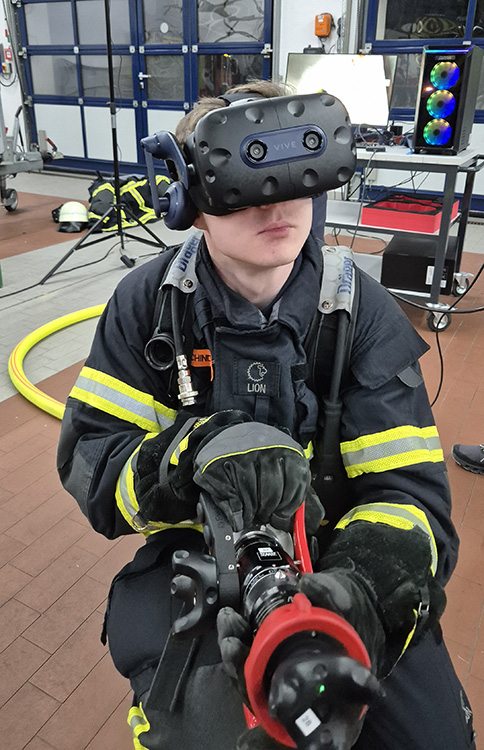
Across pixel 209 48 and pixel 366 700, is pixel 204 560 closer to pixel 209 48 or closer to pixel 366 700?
pixel 366 700

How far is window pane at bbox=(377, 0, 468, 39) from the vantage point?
6.04 m

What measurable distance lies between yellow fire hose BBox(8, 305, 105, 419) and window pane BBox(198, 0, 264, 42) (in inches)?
187

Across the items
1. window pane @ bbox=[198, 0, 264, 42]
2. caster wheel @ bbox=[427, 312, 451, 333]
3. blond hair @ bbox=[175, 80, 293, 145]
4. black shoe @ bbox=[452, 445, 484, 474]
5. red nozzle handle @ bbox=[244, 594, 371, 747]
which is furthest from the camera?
window pane @ bbox=[198, 0, 264, 42]

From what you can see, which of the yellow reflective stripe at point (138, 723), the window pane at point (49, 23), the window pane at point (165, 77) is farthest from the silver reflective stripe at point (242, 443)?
the window pane at point (49, 23)

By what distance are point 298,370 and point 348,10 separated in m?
6.42

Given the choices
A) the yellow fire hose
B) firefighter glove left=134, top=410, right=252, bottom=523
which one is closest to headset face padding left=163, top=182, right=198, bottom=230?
firefighter glove left=134, top=410, right=252, bottom=523

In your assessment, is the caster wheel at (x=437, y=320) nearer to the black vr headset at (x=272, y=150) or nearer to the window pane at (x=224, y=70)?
the black vr headset at (x=272, y=150)

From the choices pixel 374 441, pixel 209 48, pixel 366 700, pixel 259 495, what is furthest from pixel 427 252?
pixel 209 48

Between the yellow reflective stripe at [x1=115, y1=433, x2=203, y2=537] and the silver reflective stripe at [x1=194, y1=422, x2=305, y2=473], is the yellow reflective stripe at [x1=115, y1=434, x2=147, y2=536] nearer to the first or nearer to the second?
the yellow reflective stripe at [x1=115, y1=433, x2=203, y2=537]

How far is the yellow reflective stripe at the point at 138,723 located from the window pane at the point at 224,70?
720cm

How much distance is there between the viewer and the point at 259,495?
35.4 inches

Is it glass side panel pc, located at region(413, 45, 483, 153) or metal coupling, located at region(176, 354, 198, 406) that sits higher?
glass side panel pc, located at region(413, 45, 483, 153)

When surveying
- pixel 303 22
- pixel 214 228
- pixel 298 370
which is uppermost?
pixel 303 22

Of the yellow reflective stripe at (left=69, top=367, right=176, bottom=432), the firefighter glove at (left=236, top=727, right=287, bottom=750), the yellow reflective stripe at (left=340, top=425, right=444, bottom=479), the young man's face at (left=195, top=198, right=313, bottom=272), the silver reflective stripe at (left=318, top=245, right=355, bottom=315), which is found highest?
the young man's face at (left=195, top=198, right=313, bottom=272)
